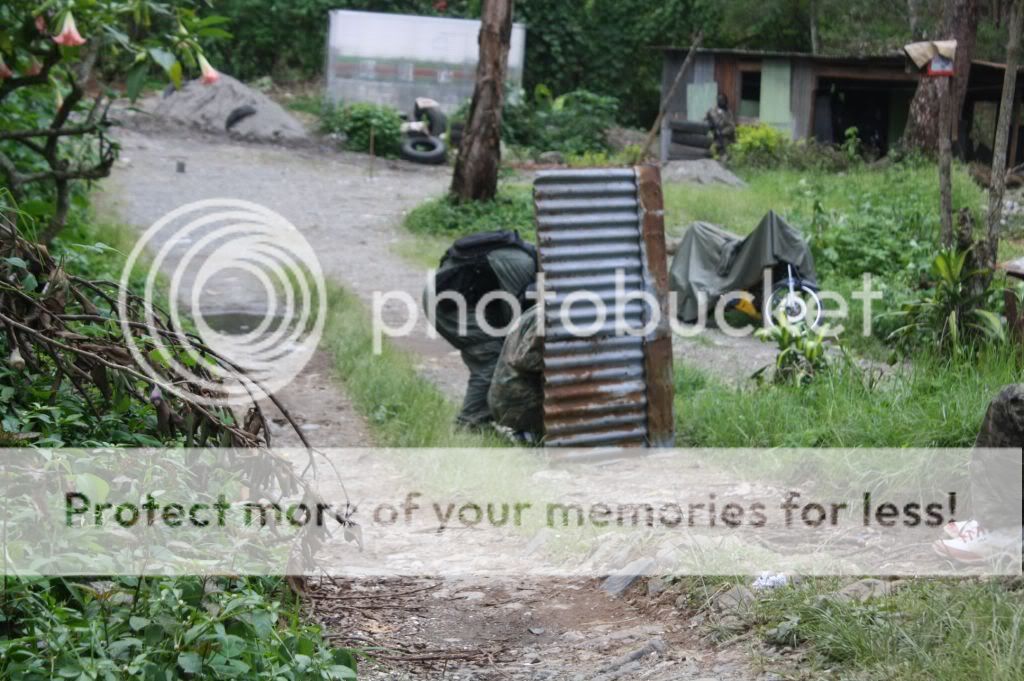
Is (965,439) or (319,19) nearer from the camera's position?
(965,439)

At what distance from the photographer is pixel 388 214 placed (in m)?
16.1

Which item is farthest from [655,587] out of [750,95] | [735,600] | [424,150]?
[750,95]

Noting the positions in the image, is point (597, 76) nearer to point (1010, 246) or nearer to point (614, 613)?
point (1010, 246)

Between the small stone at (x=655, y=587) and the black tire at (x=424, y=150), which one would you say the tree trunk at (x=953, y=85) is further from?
the small stone at (x=655, y=587)

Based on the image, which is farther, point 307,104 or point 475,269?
point 307,104

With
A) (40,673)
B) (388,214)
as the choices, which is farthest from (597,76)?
(40,673)

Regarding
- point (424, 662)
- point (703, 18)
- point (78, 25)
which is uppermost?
point (703, 18)

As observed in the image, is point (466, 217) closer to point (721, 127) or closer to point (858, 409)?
point (721, 127)

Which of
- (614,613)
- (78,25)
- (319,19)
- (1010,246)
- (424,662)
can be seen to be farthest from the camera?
(319,19)

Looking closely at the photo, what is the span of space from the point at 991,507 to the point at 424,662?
235cm

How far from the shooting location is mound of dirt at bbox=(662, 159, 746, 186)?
741 inches

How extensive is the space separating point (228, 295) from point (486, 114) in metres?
5.53

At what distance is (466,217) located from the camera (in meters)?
15.1

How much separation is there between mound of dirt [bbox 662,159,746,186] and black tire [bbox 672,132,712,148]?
3.05 m
